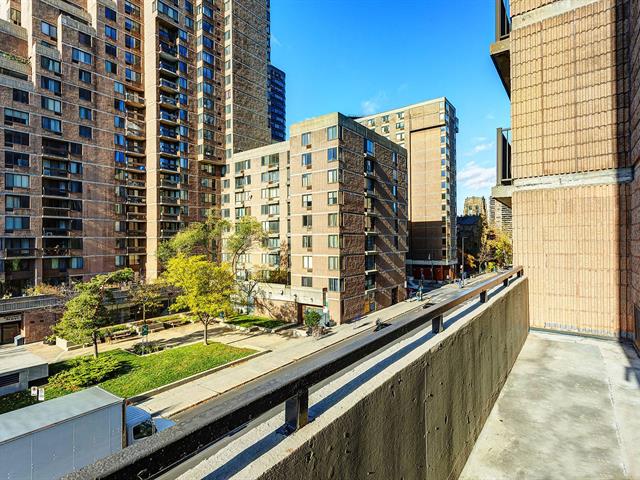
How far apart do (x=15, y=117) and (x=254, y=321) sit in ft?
96.8

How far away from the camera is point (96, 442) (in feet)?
39.1

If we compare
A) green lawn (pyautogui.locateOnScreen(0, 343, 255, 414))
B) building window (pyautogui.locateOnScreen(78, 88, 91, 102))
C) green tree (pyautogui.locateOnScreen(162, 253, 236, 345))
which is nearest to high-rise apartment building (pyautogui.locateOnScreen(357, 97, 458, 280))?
green tree (pyautogui.locateOnScreen(162, 253, 236, 345))

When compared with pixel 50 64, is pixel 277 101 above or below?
above

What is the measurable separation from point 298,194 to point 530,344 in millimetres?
29688

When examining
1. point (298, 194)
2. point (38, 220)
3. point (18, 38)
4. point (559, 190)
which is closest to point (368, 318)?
point (298, 194)

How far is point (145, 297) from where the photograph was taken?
3238 cm

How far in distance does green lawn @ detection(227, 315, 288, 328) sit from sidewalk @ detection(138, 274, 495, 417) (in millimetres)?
4657

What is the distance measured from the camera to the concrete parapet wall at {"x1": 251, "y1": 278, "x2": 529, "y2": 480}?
1883 mm

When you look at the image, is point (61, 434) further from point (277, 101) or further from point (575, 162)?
point (277, 101)

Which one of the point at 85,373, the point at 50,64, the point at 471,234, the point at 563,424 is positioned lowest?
the point at 85,373

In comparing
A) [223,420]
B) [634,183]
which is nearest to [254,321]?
[634,183]

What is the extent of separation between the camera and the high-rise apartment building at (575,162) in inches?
361

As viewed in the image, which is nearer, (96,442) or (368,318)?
(96,442)

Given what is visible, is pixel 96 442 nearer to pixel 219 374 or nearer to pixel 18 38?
pixel 219 374
